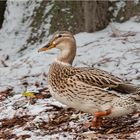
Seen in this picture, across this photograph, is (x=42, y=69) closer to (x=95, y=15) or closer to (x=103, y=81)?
(x=95, y=15)

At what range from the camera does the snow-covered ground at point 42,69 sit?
6.12 m

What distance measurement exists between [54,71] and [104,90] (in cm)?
70

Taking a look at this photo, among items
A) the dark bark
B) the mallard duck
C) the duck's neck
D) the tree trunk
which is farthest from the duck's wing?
the dark bark

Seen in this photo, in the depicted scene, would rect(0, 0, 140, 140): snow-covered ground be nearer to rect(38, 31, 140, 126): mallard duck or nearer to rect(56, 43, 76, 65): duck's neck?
rect(38, 31, 140, 126): mallard duck

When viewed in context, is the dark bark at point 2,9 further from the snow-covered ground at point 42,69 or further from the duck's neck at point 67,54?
the duck's neck at point 67,54

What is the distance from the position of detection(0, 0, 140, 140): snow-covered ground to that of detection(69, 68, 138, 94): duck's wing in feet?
1.64

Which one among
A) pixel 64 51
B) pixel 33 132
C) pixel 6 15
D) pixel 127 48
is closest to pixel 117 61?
pixel 127 48

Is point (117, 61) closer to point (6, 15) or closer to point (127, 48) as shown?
point (127, 48)

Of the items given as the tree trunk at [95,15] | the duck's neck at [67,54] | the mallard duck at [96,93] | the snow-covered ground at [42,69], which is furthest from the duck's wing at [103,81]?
the tree trunk at [95,15]

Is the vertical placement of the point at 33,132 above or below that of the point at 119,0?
below

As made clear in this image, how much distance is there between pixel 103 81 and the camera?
573 centimetres

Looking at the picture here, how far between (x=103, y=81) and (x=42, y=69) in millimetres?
3710

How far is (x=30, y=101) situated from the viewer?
7141mm

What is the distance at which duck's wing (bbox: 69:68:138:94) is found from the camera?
18.5ft
